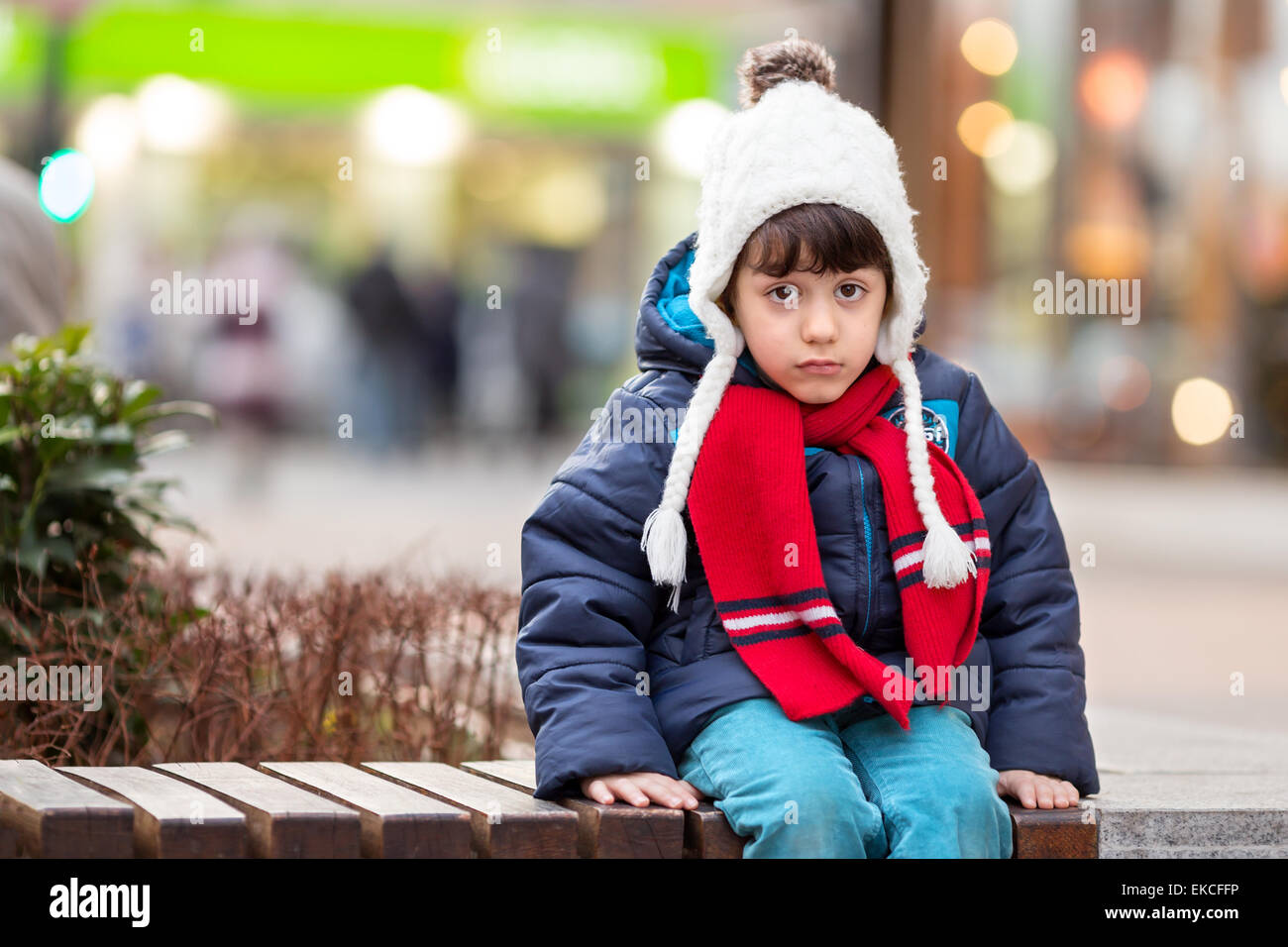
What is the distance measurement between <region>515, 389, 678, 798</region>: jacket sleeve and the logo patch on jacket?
0.41 metres

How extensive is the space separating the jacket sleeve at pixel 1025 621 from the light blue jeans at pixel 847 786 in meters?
0.14

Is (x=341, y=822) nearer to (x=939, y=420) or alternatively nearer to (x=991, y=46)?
(x=939, y=420)

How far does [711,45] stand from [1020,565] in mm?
15383

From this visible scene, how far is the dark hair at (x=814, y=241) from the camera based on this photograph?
2938mm

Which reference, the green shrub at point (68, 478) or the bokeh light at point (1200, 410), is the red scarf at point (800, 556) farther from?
the bokeh light at point (1200, 410)

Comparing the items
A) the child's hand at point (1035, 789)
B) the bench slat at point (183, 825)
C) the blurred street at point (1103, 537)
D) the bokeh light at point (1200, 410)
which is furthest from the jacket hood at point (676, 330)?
the bokeh light at point (1200, 410)

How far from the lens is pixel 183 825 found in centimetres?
257

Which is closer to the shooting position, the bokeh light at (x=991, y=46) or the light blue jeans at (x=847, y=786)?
the light blue jeans at (x=847, y=786)

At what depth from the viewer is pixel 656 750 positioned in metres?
2.86

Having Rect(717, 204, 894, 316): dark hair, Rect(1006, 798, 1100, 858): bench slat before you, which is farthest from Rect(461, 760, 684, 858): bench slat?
Rect(717, 204, 894, 316): dark hair

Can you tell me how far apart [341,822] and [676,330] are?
105 cm

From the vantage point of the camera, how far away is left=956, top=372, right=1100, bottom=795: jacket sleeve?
3.02 metres

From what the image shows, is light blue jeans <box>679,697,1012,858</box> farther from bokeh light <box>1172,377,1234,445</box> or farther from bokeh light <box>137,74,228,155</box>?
bokeh light <box>137,74,228,155</box>
